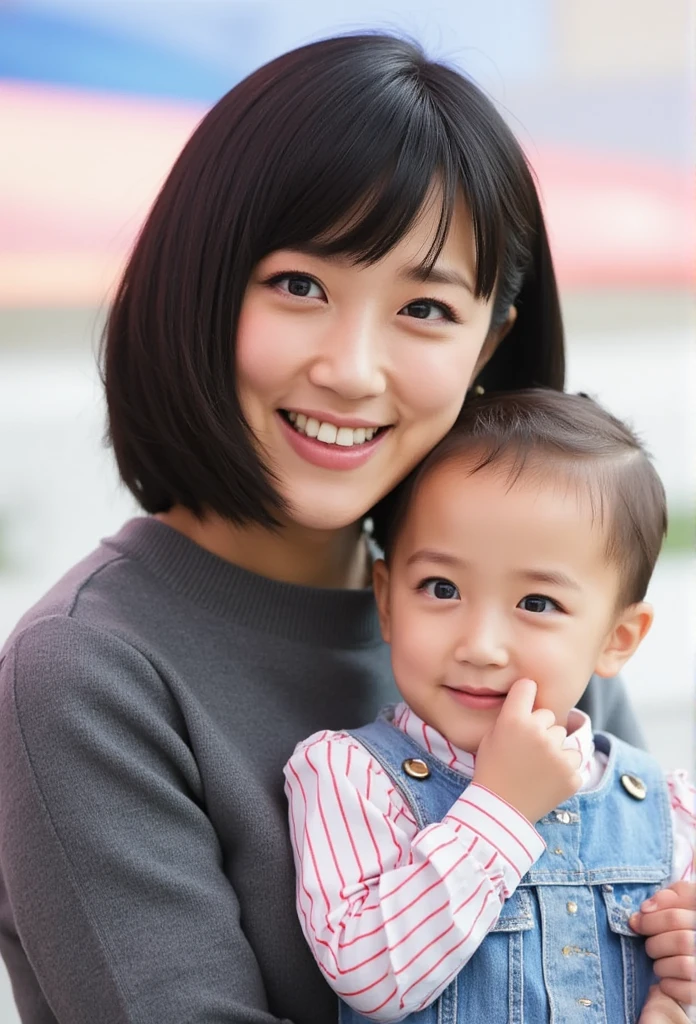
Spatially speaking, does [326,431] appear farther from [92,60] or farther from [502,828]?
[92,60]

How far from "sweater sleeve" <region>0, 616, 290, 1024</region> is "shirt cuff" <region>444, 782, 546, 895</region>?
Result: 25 cm

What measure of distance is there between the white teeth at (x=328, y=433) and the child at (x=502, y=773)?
0.10 m

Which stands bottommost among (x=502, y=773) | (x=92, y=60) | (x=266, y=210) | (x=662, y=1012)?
(x=662, y=1012)

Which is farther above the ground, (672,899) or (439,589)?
(439,589)

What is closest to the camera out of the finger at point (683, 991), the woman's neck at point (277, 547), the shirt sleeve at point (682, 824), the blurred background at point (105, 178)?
the finger at point (683, 991)

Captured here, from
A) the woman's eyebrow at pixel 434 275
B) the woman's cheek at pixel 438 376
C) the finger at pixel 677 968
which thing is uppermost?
the woman's eyebrow at pixel 434 275

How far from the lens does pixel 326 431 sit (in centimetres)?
124

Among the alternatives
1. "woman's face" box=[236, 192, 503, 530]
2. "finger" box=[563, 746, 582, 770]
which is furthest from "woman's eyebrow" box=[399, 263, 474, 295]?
"finger" box=[563, 746, 582, 770]

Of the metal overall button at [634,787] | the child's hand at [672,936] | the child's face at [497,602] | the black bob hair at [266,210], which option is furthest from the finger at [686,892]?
the black bob hair at [266,210]

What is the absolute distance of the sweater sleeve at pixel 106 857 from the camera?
3.49 feet

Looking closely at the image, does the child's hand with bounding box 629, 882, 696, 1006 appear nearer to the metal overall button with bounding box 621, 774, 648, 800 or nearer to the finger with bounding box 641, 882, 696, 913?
the finger with bounding box 641, 882, 696, 913

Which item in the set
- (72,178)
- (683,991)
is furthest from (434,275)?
(72,178)

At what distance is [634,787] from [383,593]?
0.34m

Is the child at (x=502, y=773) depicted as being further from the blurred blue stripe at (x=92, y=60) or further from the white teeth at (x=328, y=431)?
the blurred blue stripe at (x=92, y=60)
